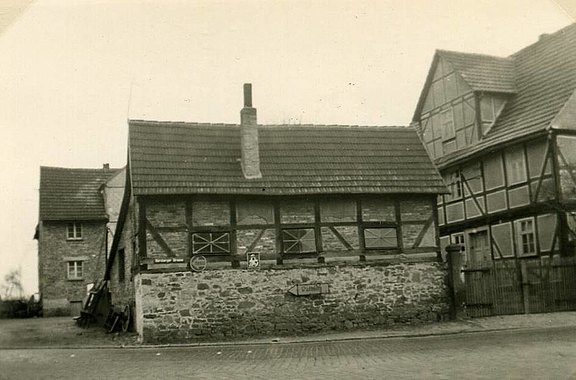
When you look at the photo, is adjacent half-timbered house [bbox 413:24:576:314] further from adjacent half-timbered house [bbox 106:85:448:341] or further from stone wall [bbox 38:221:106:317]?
stone wall [bbox 38:221:106:317]

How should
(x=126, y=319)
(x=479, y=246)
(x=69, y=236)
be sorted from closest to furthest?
(x=126, y=319)
(x=479, y=246)
(x=69, y=236)

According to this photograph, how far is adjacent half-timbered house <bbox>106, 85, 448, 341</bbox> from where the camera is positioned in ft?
61.6

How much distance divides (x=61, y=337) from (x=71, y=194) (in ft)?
62.6

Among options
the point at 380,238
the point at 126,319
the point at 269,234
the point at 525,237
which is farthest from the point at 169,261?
the point at 525,237

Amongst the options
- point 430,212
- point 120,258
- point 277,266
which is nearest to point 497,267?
point 430,212

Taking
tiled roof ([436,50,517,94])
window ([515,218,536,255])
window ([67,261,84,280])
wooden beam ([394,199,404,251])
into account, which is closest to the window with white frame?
window ([67,261,84,280])

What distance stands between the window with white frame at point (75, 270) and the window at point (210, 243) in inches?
814

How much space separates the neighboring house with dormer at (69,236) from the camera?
36.8m

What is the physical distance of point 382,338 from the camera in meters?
17.6

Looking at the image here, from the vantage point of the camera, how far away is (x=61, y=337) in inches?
830

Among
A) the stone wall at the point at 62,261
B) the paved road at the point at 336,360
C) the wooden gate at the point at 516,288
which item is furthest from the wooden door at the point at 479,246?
the stone wall at the point at 62,261

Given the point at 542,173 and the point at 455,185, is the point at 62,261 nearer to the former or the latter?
the point at 455,185

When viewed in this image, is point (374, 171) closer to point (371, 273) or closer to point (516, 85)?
point (371, 273)

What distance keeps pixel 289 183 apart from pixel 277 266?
99.1 inches
